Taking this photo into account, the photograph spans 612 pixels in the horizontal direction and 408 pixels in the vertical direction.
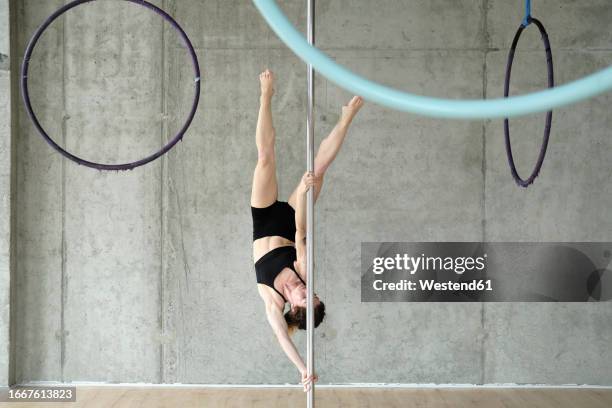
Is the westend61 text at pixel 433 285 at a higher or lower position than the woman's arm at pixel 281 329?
higher

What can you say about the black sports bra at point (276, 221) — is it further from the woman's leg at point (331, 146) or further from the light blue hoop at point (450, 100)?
the light blue hoop at point (450, 100)

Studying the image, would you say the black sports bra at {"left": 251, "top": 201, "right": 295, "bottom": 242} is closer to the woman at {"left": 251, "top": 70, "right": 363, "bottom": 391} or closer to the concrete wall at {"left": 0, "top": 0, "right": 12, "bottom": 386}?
the woman at {"left": 251, "top": 70, "right": 363, "bottom": 391}

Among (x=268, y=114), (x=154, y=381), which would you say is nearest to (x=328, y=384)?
(x=154, y=381)

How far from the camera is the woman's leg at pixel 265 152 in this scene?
4.97m

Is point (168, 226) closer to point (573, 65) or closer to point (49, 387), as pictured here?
point (49, 387)

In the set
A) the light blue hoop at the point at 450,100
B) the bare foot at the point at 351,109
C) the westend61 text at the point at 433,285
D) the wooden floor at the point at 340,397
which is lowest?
the wooden floor at the point at 340,397

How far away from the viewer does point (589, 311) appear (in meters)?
7.02

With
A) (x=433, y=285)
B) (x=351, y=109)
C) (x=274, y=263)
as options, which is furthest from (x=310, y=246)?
(x=433, y=285)

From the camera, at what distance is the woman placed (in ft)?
17.4

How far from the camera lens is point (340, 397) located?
22.0ft

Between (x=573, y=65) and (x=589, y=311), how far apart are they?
7.77ft

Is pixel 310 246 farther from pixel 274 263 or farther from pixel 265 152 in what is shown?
pixel 274 263

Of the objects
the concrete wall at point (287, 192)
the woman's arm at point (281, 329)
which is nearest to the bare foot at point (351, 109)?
the woman's arm at point (281, 329)

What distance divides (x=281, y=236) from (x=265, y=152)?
822 millimetres
